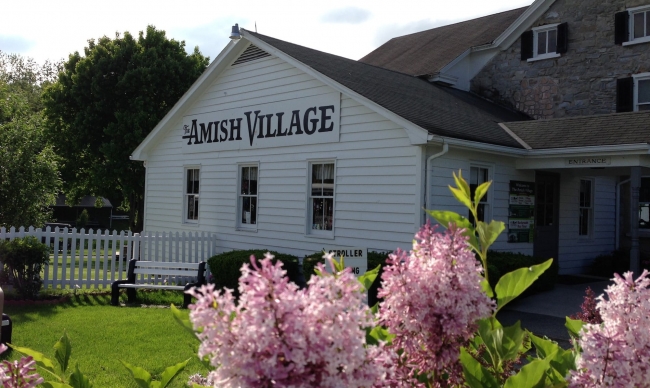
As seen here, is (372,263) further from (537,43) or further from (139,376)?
(537,43)

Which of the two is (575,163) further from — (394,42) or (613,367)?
(394,42)

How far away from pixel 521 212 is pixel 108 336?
8.95m

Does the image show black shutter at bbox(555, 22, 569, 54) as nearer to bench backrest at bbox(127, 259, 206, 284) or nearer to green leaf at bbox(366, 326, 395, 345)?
bench backrest at bbox(127, 259, 206, 284)

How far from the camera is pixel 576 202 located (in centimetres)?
1580

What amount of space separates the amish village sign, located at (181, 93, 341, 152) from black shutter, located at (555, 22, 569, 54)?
8593 millimetres

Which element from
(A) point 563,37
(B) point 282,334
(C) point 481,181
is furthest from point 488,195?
(B) point 282,334

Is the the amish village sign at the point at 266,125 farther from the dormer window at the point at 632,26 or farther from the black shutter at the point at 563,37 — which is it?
the dormer window at the point at 632,26

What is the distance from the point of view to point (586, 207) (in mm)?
16297

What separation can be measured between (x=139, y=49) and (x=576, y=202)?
2401 cm

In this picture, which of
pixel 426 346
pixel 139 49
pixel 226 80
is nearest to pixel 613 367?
pixel 426 346

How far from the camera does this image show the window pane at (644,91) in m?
16.4

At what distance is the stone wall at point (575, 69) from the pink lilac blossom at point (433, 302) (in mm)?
17026

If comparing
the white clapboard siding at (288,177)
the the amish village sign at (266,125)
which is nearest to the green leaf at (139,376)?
the white clapboard siding at (288,177)

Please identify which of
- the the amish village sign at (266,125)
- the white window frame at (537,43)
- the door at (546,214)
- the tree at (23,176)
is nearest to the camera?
the the amish village sign at (266,125)
